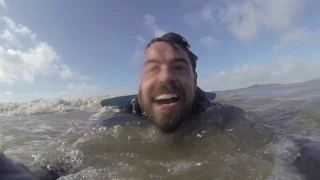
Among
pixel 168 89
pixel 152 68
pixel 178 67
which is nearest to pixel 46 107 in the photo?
pixel 152 68

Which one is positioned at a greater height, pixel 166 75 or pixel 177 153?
pixel 166 75

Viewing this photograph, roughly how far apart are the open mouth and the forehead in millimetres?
408

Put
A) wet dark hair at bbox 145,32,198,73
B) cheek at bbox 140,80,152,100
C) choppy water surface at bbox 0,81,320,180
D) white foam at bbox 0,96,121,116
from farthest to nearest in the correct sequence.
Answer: white foam at bbox 0,96,121,116 < wet dark hair at bbox 145,32,198,73 < cheek at bbox 140,80,152,100 < choppy water surface at bbox 0,81,320,180

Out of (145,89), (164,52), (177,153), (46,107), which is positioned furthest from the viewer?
(46,107)

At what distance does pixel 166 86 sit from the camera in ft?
8.27

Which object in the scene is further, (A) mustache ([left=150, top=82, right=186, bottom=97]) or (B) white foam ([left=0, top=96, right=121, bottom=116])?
(B) white foam ([left=0, top=96, right=121, bottom=116])

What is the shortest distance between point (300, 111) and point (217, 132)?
2248mm

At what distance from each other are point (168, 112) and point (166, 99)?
15 cm

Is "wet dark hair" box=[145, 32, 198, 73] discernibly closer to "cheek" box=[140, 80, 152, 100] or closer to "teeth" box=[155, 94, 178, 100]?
"cheek" box=[140, 80, 152, 100]

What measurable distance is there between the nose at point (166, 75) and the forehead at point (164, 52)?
0.13 meters

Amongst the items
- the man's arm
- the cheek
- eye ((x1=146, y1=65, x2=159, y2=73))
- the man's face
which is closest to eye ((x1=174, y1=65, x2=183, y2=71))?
the man's face

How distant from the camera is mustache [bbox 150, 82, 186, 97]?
8.27ft

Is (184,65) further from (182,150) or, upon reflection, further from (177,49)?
(182,150)

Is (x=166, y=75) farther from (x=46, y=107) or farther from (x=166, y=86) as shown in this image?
(x=46, y=107)
